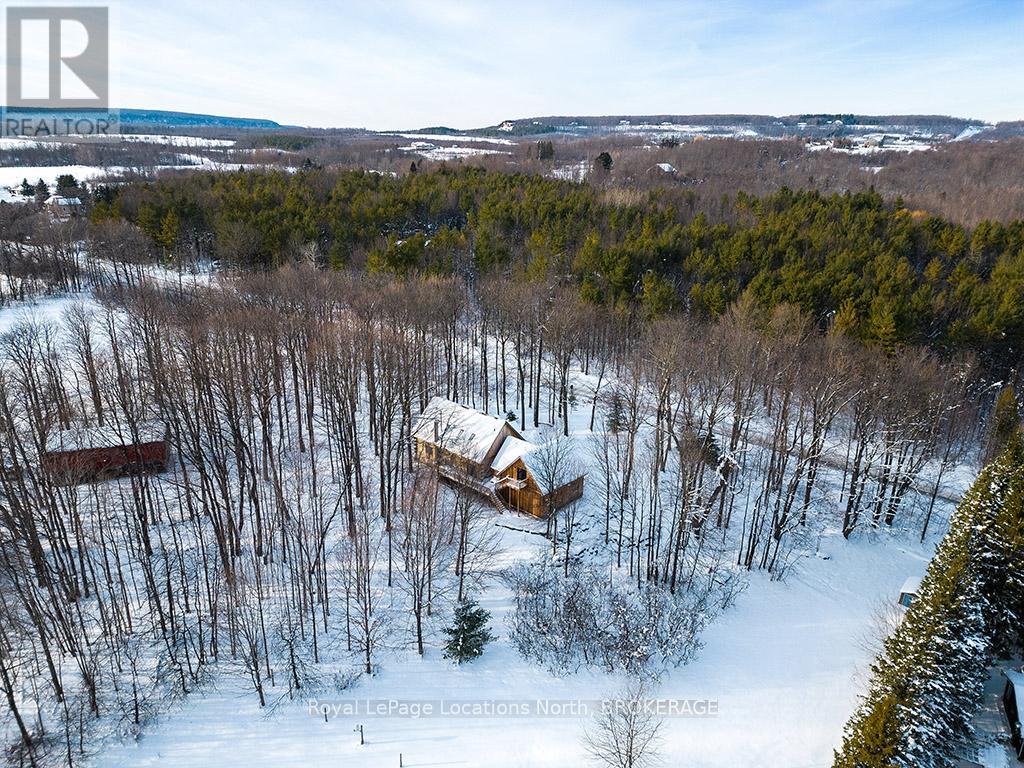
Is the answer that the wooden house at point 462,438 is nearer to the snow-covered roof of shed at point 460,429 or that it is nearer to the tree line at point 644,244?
the snow-covered roof of shed at point 460,429

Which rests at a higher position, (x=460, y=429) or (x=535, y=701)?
(x=460, y=429)

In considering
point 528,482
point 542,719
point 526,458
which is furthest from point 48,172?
point 542,719

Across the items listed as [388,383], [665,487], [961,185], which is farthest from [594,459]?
[961,185]

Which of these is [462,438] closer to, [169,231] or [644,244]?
[644,244]

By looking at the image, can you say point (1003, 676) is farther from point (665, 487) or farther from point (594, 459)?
point (594, 459)

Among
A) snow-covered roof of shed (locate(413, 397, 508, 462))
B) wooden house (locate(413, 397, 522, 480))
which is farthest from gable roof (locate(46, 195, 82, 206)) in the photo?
wooden house (locate(413, 397, 522, 480))
